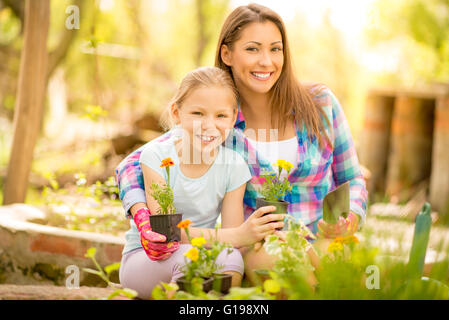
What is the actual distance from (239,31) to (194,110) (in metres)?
0.50

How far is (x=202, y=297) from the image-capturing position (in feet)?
4.72

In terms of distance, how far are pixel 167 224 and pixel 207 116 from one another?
50cm

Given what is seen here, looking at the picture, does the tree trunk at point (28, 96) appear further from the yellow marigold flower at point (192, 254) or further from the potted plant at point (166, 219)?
the yellow marigold flower at point (192, 254)

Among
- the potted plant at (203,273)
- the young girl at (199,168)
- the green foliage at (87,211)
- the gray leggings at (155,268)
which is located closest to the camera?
the potted plant at (203,273)

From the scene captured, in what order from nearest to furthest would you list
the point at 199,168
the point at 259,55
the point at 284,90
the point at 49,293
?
the point at 49,293 < the point at 199,168 < the point at 259,55 < the point at 284,90

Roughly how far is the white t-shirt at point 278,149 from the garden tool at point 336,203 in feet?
1.74

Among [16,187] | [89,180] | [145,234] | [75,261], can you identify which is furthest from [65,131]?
[145,234]

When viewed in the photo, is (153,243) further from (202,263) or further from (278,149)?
(278,149)

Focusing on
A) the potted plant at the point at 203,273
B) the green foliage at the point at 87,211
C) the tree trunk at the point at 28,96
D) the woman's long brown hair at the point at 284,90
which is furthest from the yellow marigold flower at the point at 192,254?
the tree trunk at the point at 28,96

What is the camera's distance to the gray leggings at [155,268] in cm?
181

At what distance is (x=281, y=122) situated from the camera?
94.7 inches

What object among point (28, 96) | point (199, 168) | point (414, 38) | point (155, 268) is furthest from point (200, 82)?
point (414, 38)

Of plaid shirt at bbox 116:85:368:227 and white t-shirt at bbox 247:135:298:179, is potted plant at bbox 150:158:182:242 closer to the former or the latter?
plaid shirt at bbox 116:85:368:227

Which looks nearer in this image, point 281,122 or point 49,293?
point 49,293
